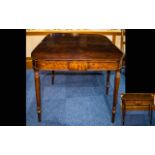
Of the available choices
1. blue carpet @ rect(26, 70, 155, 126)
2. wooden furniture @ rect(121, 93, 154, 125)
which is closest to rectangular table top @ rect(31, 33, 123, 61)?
wooden furniture @ rect(121, 93, 154, 125)

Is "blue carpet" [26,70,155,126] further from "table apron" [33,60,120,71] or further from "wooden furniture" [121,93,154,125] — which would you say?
"table apron" [33,60,120,71]

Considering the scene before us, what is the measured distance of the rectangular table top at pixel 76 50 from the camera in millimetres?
2609

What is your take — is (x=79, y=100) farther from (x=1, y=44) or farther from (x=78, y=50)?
(x=1, y=44)

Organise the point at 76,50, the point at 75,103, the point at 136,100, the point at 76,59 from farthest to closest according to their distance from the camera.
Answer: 1. the point at 75,103
2. the point at 136,100
3. the point at 76,50
4. the point at 76,59

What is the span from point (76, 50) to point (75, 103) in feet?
3.39


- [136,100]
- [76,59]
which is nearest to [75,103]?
[136,100]

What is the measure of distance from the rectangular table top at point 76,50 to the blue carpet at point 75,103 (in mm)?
896

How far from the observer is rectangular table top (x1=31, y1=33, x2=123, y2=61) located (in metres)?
2.61

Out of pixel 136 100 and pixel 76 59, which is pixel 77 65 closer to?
pixel 76 59

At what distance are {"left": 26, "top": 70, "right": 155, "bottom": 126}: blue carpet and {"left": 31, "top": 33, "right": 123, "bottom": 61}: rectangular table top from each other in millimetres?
896

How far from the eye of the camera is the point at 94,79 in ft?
14.8

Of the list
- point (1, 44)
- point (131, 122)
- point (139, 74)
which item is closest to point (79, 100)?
point (131, 122)

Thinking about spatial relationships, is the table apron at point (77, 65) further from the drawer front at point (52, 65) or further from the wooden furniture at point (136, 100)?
the wooden furniture at point (136, 100)

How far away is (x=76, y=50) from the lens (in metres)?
2.76
